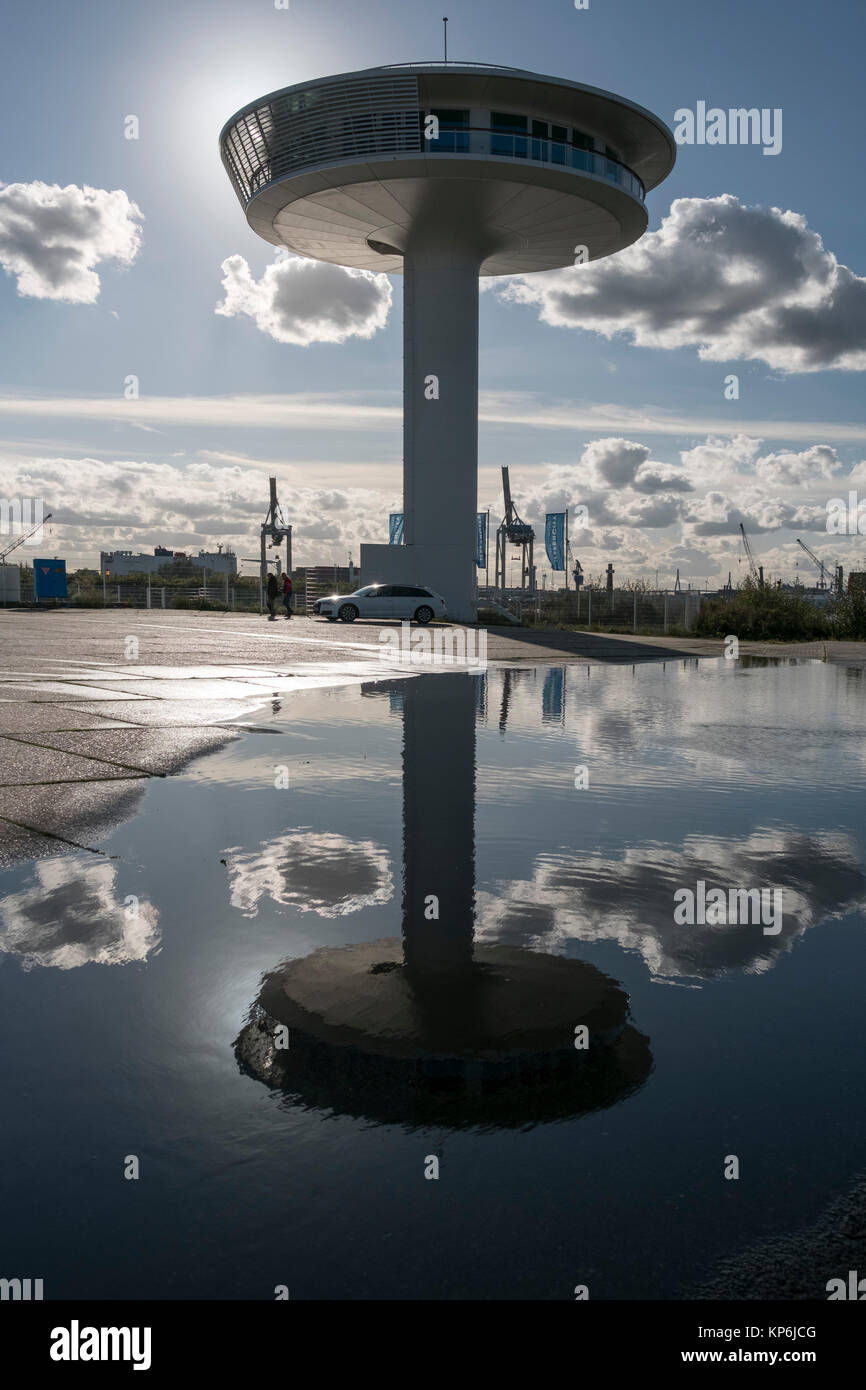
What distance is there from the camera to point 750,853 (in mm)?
5180

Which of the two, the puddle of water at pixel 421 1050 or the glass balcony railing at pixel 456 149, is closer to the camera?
the puddle of water at pixel 421 1050

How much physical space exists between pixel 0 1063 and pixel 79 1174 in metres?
0.62

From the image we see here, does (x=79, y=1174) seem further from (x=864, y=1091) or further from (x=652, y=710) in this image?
(x=652, y=710)

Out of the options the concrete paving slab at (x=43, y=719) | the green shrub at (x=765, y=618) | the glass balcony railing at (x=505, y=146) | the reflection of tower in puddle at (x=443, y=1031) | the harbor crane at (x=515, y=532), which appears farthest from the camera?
the harbor crane at (x=515, y=532)

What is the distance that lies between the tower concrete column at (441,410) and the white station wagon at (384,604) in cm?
286

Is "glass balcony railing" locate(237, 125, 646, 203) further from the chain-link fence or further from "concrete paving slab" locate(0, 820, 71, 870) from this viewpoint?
"concrete paving slab" locate(0, 820, 71, 870)

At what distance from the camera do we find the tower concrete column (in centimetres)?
4019

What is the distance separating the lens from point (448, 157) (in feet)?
122

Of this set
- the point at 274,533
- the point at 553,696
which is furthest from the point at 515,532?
the point at 553,696

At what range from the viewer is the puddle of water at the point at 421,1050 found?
1.96m

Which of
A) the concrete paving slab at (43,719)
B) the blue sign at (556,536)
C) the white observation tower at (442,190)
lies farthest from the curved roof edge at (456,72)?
the concrete paving slab at (43,719)

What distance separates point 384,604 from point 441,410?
26.3 ft

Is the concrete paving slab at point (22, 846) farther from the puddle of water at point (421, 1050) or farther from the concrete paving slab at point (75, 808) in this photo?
the puddle of water at point (421, 1050)

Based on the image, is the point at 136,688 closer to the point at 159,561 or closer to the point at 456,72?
the point at 456,72
